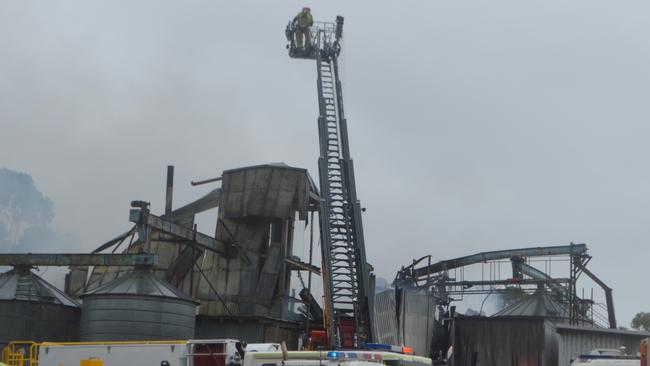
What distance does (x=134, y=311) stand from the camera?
114 ft

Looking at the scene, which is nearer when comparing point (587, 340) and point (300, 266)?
point (587, 340)

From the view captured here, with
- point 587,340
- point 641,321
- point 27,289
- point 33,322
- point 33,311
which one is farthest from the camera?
point 641,321

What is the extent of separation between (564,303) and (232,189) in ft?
66.6

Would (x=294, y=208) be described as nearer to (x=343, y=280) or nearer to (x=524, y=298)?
(x=343, y=280)

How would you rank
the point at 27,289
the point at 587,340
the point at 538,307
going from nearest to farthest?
the point at 587,340 < the point at 27,289 < the point at 538,307

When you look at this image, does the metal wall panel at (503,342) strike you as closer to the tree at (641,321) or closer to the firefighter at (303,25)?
the firefighter at (303,25)

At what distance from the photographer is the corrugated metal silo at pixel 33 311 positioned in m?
36.3

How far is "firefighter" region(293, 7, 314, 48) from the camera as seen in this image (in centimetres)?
4025

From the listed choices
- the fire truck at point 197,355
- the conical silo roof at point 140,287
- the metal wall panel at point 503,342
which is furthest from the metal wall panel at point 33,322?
the metal wall panel at point 503,342

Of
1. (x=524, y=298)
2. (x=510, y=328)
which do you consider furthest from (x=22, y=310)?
(x=524, y=298)

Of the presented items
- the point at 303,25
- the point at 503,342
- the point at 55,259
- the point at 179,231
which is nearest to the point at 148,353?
the point at 503,342

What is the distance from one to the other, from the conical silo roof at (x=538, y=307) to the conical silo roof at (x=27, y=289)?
24.4 m

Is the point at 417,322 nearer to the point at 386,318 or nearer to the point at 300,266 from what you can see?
the point at 386,318

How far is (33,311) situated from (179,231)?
24.1 feet
